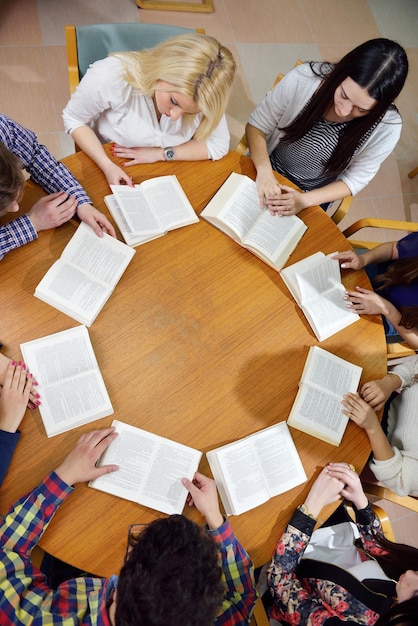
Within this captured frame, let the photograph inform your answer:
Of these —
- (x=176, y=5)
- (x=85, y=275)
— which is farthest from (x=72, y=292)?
(x=176, y=5)

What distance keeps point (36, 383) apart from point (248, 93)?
2.71 meters

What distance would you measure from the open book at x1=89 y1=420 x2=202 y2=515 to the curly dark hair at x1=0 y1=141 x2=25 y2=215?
30.5 inches

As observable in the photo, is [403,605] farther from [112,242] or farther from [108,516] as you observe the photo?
[112,242]

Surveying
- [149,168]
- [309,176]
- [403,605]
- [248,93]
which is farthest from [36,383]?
[248,93]

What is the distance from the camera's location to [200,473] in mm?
1568

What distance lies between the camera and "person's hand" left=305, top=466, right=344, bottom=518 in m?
1.59

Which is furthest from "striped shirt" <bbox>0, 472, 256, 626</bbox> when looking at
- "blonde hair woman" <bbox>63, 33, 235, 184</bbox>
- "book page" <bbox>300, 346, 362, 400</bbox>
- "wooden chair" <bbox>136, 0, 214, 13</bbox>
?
"wooden chair" <bbox>136, 0, 214, 13</bbox>

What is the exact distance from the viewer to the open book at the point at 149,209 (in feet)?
6.00

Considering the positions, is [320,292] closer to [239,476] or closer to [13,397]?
[239,476]

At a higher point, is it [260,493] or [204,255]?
[204,255]

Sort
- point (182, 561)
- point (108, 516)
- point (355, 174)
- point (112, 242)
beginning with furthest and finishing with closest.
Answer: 1. point (355, 174)
2. point (112, 242)
3. point (108, 516)
4. point (182, 561)

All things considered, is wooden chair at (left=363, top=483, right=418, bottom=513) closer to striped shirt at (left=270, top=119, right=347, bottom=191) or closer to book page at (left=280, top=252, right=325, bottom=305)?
book page at (left=280, top=252, right=325, bottom=305)

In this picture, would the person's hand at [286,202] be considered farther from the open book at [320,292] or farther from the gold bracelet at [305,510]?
the gold bracelet at [305,510]

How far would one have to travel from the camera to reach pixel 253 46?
3588mm
